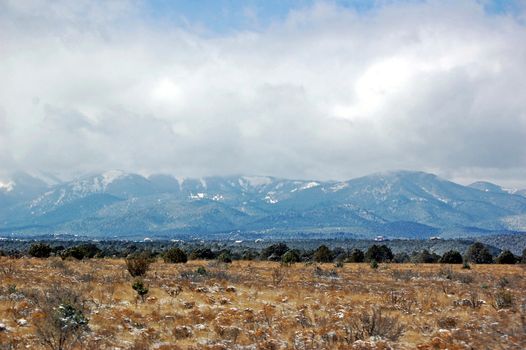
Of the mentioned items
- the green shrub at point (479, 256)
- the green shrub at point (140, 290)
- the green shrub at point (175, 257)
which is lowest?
the green shrub at point (479, 256)

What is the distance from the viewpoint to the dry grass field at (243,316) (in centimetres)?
1559

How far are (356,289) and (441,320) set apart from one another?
969 cm

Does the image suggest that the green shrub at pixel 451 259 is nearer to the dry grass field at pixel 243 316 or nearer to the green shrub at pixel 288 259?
the green shrub at pixel 288 259

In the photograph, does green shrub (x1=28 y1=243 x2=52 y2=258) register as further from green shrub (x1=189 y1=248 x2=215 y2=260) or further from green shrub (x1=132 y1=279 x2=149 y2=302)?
green shrub (x1=132 y1=279 x2=149 y2=302)

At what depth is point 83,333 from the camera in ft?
53.5

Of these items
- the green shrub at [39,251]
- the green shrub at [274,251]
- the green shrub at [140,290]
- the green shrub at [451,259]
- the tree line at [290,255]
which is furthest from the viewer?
the green shrub at [274,251]

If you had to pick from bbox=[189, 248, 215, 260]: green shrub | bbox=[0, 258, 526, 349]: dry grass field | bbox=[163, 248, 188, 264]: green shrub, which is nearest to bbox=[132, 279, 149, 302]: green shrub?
bbox=[0, 258, 526, 349]: dry grass field

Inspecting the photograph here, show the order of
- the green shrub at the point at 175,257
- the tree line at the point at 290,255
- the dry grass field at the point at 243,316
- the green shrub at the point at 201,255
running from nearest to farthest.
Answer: the dry grass field at the point at 243,316 < the green shrub at the point at 175,257 < the tree line at the point at 290,255 < the green shrub at the point at 201,255

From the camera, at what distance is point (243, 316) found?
64.8 feet

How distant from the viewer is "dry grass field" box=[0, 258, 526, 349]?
51.2ft

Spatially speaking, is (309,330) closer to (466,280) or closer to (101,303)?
(101,303)

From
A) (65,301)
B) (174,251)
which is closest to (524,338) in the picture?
(65,301)

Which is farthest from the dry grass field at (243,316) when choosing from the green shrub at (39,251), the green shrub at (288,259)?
the green shrub at (288,259)

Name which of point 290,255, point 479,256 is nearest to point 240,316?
point 290,255
